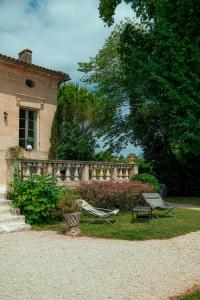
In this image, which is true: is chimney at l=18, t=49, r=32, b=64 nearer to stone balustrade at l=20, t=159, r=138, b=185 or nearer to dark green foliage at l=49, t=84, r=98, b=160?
dark green foliage at l=49, t=84, r=98, b=160

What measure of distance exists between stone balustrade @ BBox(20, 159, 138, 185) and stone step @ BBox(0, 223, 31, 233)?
2000 mm

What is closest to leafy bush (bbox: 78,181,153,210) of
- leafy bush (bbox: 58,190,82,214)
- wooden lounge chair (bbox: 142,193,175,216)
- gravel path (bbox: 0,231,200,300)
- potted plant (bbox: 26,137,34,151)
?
wooden lounge chair (bbox: 142,193,175,216)

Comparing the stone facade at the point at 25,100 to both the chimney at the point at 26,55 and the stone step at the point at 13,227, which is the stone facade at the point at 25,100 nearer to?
the chimney at the point at 26,55

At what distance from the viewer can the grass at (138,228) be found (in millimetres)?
9278

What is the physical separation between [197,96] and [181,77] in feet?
3.55

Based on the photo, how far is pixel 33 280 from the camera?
5723 millimetres

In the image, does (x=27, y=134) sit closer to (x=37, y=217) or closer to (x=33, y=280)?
(x=37, y=217)

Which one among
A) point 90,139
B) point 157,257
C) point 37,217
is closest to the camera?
point 157,257

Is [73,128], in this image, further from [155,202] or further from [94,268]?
[94,268]

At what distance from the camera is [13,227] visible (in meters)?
10.1

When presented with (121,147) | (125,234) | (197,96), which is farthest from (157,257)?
(121,147)

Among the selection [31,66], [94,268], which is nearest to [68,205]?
[94,268]

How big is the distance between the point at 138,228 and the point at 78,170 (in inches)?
172

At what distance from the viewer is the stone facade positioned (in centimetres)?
1709
